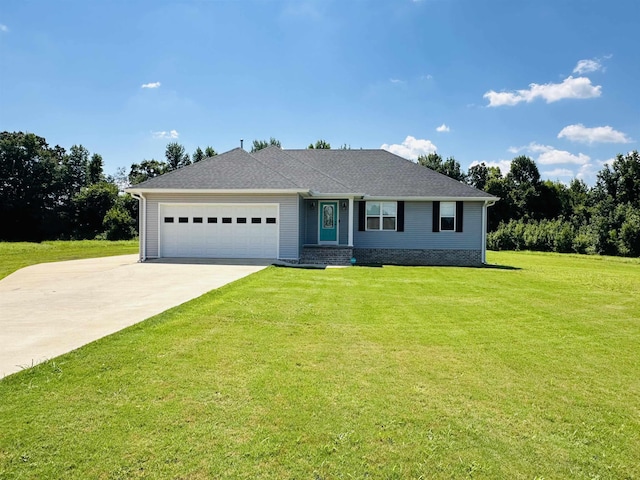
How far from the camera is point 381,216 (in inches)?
718

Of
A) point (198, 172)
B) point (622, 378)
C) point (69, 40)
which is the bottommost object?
point (622, 378)

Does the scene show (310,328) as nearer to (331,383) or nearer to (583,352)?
(331,383)

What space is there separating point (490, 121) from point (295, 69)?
47.4ft

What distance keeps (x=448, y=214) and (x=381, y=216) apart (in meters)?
3.04

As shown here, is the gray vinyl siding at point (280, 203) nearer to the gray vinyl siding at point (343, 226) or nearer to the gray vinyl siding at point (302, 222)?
the gray vinyl siding at point (302, 222)

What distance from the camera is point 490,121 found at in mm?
25969

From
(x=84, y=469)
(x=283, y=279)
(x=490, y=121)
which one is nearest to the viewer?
(x=84, y=469)

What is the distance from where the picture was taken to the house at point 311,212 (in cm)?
1581

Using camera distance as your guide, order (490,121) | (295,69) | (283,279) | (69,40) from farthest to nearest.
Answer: (490,121), (295,69), (69,40), (283,279)

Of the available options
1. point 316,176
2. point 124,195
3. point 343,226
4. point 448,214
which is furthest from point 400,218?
point 124,195

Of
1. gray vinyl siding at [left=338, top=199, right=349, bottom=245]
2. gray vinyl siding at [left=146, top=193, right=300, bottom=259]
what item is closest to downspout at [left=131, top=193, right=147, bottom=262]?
gray vinyl siding at [left=146, top=193, right=300, bottom=259]

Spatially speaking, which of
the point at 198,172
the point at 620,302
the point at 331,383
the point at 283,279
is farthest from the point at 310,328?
the point at 198,172

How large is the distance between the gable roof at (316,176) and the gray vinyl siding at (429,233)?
71cm

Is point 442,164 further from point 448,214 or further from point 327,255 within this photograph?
point 327,255
